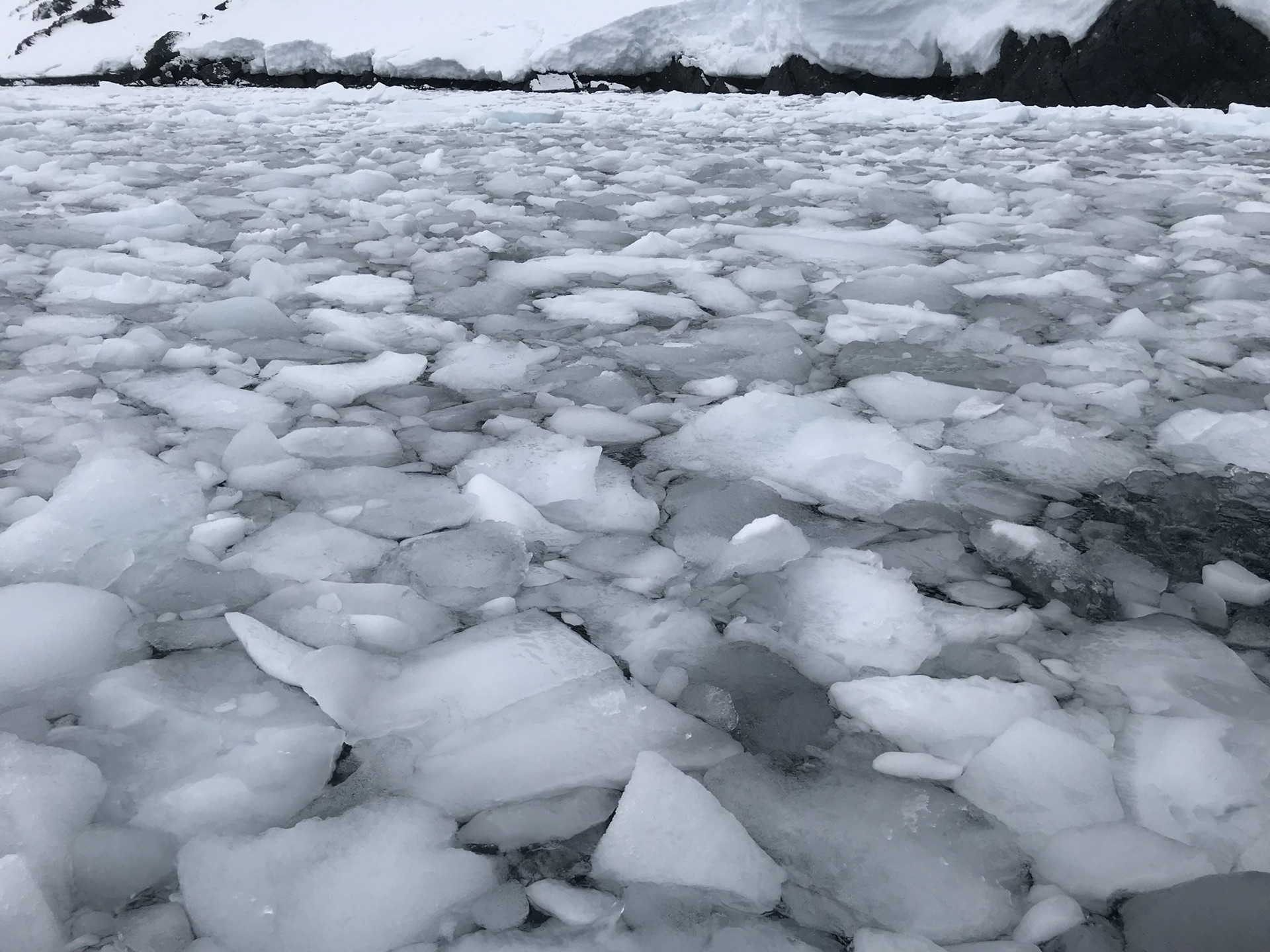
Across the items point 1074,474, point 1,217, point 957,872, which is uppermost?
point 1,217

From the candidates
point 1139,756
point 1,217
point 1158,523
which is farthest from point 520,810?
point 1,217

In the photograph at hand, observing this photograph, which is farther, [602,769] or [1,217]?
[1,217]

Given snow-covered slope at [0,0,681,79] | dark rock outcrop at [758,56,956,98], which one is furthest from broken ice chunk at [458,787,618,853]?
snow-covered slope at [0,0,681,79]

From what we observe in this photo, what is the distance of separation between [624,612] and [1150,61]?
1001 cm

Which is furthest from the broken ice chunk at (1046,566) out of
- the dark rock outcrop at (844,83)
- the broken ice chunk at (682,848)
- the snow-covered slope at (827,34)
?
the dark rock outcrop at (844,83)

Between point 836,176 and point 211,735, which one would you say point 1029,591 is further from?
point 836,176

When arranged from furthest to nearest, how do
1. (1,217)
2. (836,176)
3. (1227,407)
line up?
(836,176) < (1,217) < (1227,407)

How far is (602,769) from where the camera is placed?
65 cm

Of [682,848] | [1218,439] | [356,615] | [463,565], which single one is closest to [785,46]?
[1218,439]

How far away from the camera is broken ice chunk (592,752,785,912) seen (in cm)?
56

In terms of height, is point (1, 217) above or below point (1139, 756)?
above

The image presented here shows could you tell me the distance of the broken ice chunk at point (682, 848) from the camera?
1.84ft

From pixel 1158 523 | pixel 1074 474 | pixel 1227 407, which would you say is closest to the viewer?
pixel 1158 523

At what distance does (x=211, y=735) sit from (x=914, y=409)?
1.01 m
